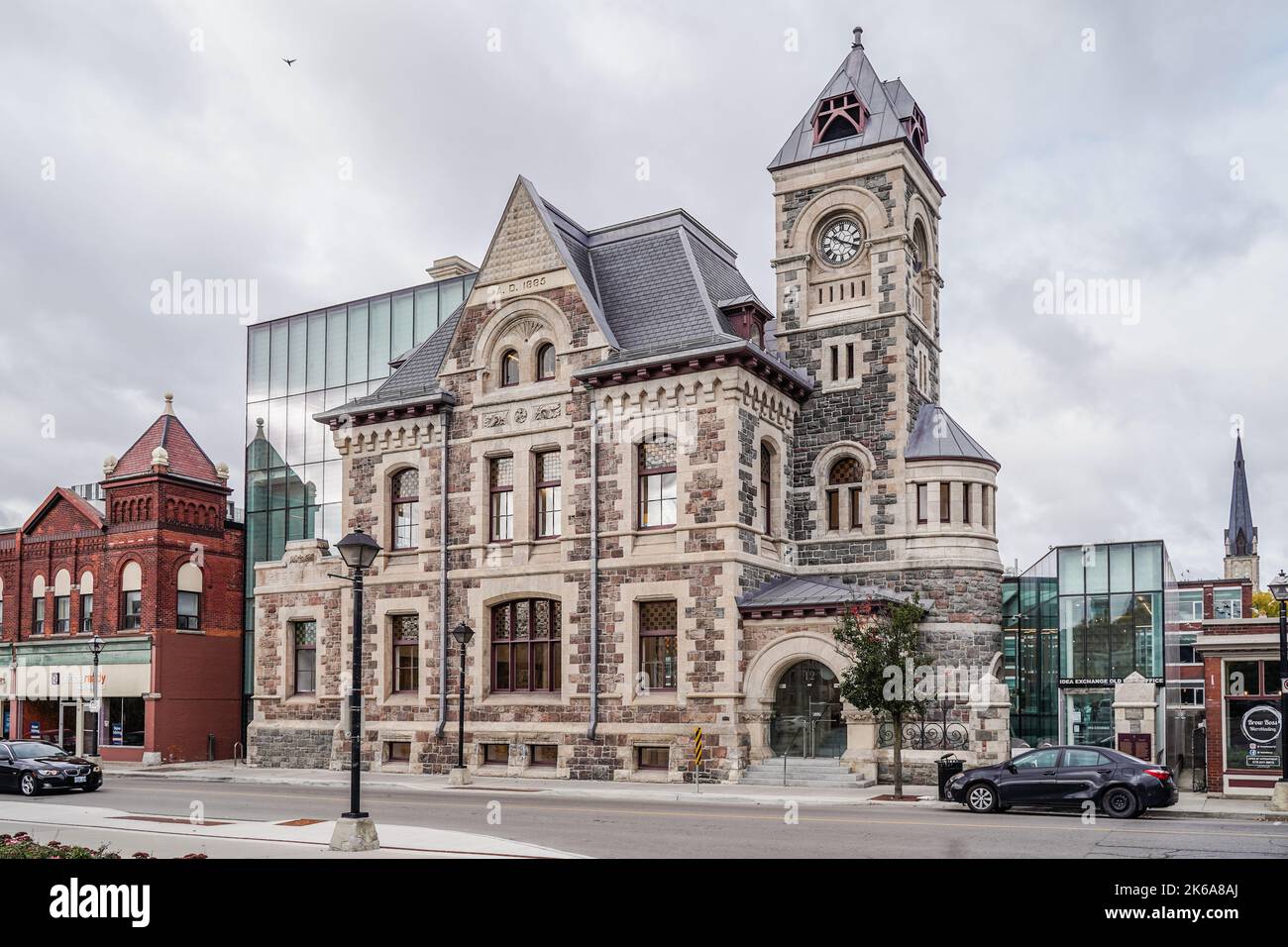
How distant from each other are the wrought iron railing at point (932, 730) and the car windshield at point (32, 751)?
2026cm

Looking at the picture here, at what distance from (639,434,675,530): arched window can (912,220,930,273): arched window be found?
916 centimetres

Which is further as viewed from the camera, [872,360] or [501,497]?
[501,497]

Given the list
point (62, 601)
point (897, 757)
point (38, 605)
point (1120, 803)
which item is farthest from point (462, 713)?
point (38, 605)

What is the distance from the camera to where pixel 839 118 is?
35406mm

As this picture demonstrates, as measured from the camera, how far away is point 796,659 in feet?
99.1

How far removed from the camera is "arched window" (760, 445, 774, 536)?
33.2 m

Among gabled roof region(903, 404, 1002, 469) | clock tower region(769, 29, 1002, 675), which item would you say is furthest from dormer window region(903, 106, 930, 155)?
gabled roof region(903, 404, 1002, 469)

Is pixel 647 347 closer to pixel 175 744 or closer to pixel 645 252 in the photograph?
pixel 645 252

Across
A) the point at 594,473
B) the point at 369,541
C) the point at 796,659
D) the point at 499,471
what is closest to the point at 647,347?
the point at 594,473

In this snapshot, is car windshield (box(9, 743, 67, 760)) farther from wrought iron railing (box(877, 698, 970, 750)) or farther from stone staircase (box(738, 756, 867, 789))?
wrought iron railing (box(877, 698, 970, 750))

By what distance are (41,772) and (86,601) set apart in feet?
61.5

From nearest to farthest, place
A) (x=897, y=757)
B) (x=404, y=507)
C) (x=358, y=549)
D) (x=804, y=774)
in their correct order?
(x=358, y=549) < (x=897, y=757) < (x=804, y=774) < (x=404, y=507)

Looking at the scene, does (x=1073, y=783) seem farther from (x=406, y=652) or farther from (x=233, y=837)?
(x=406, y=652)

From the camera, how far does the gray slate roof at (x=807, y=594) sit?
2986 cm
